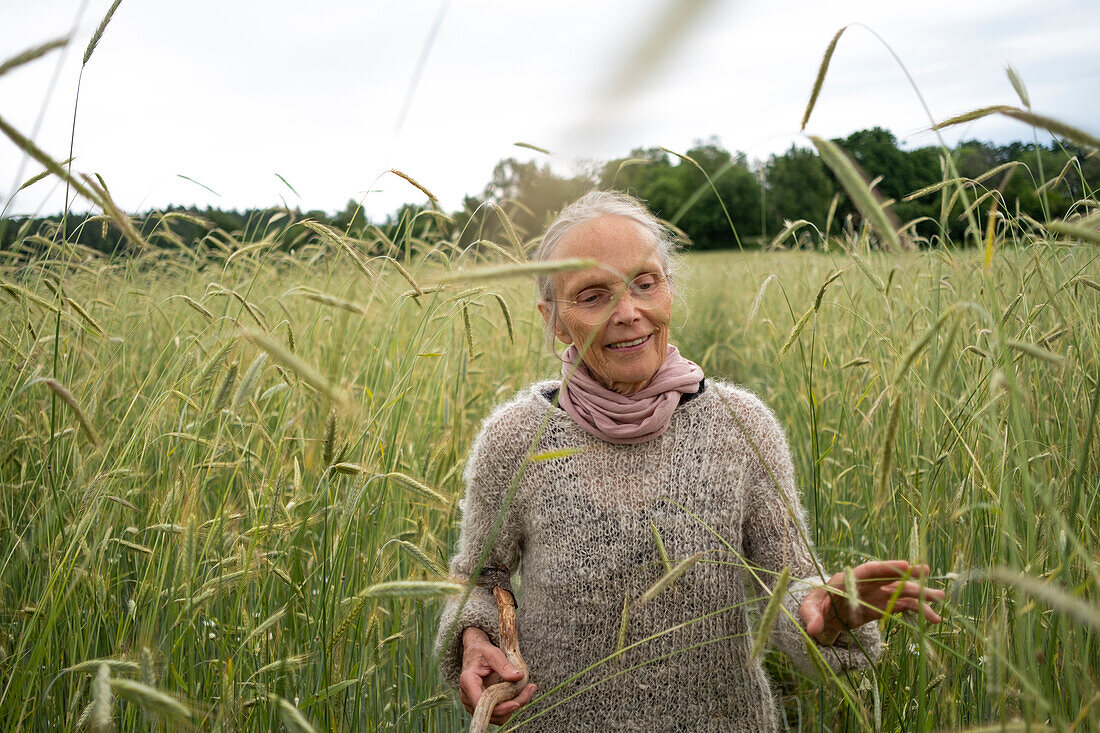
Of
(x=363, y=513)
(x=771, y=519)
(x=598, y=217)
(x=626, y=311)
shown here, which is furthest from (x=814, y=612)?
(x=363, y=513)

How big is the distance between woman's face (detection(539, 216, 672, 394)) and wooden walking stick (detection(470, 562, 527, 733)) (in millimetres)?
558

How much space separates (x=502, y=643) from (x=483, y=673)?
0.25 ft

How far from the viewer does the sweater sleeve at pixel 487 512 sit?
5.56 ft

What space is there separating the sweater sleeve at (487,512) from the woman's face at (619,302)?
0.28 m

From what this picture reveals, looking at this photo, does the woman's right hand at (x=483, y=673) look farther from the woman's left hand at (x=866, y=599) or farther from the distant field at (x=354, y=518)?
the woman's left hand at (x=866, y=599)

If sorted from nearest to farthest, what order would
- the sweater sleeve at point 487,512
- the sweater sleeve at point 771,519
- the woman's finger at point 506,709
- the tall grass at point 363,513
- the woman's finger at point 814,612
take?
the tall grass at point 363,513 → the woman's finger at point 814,612 → the woman's finger at point 506,709 → the sweater sleeve at point 771,519 → the sweater sleeve at point 487,512

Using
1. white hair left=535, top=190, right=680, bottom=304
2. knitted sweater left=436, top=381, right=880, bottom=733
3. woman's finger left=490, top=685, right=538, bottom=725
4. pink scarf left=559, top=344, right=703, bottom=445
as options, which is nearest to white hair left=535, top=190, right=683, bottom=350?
white hair left=535, top=190, right=680, bottom=304

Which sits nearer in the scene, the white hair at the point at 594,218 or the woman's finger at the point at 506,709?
the woman's finger at the point at 506,709

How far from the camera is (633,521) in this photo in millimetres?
1642

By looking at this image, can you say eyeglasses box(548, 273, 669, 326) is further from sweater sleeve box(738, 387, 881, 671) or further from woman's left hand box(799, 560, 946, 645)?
woman's left hand box(799, 560, 946, 645)

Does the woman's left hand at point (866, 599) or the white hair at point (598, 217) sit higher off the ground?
the white hair at point (598, 217)

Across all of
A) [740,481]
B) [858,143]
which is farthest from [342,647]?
[858,143]

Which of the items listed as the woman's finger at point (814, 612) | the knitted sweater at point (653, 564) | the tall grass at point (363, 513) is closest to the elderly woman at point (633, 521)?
the knitted sweater at point (653, 564)

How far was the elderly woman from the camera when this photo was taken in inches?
63.4
